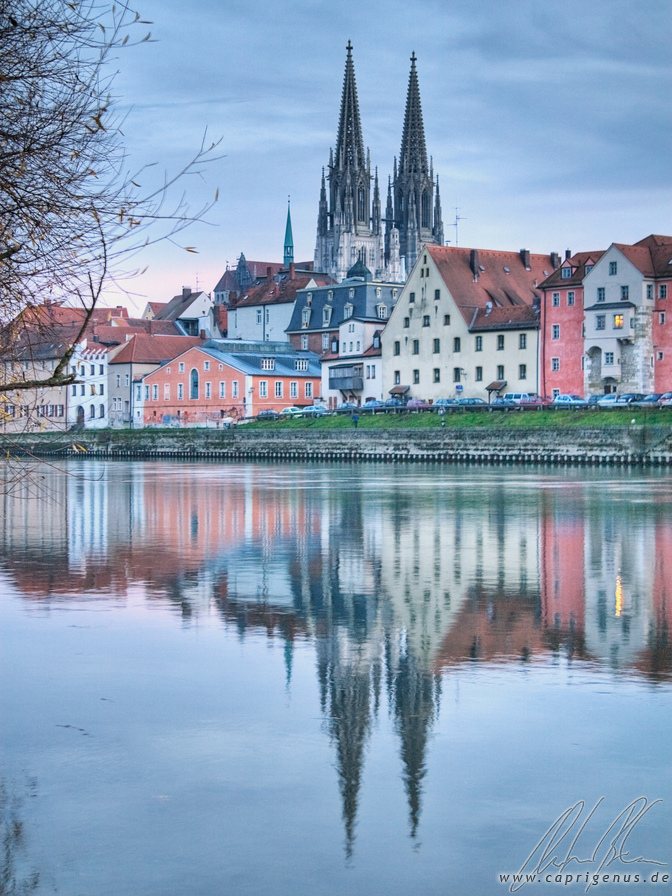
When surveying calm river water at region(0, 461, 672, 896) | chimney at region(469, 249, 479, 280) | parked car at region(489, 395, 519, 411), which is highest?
chimney at region(469, 249, 479, 280)

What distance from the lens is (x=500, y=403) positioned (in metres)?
84.2

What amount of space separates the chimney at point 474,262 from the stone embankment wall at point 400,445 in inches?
766

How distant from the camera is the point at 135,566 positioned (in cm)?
2564

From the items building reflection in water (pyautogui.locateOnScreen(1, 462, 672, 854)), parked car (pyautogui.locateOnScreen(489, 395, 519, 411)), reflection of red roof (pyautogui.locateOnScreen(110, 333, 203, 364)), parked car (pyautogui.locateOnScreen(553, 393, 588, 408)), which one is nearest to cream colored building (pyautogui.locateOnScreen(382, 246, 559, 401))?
parked car (pyautogui.locateOnScreen(489, 395, 519, 411))

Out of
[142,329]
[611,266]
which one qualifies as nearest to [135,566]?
[611,266]

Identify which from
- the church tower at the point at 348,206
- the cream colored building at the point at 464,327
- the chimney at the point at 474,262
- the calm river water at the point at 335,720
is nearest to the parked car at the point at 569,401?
the cream colored building at the point at 464,327

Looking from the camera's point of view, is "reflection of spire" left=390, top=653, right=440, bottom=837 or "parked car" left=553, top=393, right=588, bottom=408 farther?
"parked car" left=553, top=393, right=588, bottom=408

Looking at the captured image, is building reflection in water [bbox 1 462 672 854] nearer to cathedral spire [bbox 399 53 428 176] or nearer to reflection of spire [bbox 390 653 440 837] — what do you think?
reflection of spire [bbox 390 653 440 837]

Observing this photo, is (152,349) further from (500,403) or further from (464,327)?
(500,403)

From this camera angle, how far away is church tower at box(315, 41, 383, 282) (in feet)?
577

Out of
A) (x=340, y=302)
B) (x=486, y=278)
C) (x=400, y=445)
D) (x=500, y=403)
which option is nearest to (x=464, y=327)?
(x=486, y=278)

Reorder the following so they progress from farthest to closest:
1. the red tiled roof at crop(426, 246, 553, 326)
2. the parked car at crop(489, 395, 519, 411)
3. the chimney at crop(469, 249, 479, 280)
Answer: the chimney at crop(469, 249, 479, 280) → the red tiled roof at crop(426, 246, 553, 326) → the parked car at crop(489, 395, 519, 411)

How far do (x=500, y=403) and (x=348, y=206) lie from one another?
9876 centimetres

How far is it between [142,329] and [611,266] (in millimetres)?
60209
